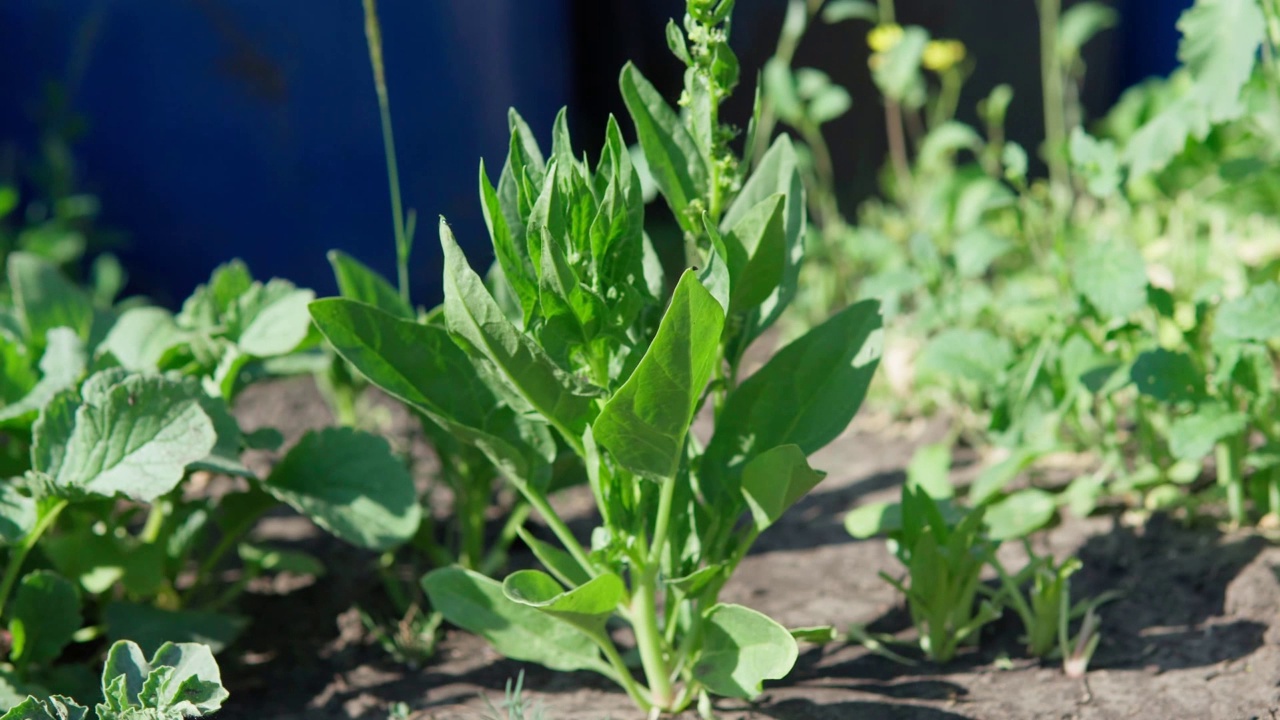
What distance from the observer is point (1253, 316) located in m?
1.58

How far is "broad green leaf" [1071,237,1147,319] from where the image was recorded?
173 centimetres

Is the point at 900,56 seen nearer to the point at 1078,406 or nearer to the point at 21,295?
the point at 1078,406

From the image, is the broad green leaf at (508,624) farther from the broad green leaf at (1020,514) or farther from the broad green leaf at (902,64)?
the broad green leaf at (902,64)

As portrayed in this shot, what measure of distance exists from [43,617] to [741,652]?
914 mm

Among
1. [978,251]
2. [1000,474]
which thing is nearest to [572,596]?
[1000,474]

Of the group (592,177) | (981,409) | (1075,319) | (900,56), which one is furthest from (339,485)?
(900,56)

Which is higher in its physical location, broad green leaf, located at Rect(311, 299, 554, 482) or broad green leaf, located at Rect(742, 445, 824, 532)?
broad green leaf, located at Rect(311, 299, 554, 482)

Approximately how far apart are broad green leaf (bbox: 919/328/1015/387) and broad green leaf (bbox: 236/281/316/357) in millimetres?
999

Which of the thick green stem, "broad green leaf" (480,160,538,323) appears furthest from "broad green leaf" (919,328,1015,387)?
"broad green leaf" (480,160,538,323)

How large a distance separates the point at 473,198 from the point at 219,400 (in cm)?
172

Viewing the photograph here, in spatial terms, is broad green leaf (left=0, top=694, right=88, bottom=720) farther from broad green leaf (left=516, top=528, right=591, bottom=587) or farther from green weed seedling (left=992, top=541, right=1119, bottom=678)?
green weed seedling (left=992, top=541, right=1119, bottom=678)

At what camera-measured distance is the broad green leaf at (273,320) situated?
166cm

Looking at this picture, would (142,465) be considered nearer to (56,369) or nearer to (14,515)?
(14,515)

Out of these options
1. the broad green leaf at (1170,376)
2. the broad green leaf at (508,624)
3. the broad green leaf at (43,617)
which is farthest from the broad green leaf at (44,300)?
the broad green leaf at (1170,376)
